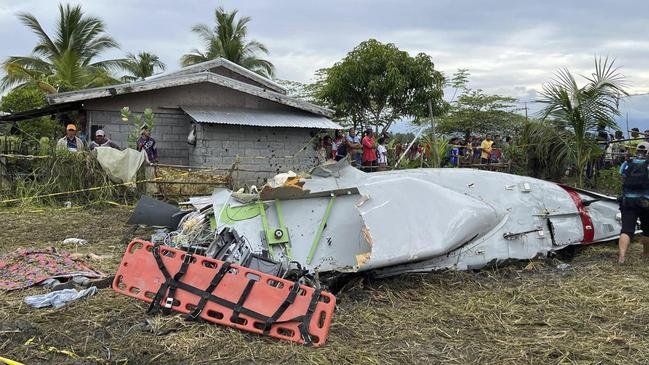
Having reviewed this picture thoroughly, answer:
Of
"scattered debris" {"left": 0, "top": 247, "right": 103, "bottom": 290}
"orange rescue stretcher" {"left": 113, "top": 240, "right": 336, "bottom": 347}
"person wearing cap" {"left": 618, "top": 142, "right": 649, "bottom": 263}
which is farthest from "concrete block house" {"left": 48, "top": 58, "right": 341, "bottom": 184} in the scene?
"orange rescue stretcher" {"left": 113, "top": 240, "right": 336, "bottom": 347}

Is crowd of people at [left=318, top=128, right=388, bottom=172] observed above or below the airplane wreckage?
above

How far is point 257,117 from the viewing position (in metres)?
14.8

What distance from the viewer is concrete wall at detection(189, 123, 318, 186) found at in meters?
14.0

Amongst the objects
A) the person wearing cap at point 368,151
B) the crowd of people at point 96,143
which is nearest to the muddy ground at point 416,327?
the crowd of people at point 96,143

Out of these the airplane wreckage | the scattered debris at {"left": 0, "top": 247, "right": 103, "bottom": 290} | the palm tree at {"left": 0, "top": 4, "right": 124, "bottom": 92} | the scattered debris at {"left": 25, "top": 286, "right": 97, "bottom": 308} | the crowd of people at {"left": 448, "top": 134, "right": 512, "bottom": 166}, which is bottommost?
the scattered debris at {"left": 25, "top": 286, "right": 97, "bottom": 308}

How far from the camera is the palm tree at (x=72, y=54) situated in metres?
25.1

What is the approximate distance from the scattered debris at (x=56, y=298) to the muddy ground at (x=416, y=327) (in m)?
0.08

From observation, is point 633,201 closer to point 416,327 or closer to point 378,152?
point 416,327

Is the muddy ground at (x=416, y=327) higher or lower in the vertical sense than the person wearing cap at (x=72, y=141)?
lower

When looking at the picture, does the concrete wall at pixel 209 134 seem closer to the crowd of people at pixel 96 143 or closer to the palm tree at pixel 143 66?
the crowd of people at pixel 96 143

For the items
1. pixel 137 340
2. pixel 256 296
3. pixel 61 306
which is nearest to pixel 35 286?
pixel 61 306

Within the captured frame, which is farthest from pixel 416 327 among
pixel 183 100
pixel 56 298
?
pixel 183 100

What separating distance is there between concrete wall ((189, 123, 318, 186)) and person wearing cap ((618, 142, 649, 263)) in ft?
27.8

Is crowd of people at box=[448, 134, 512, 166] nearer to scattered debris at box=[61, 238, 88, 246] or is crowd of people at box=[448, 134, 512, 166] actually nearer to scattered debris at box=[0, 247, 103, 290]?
scattered debris at box=[61, 238, 88, 246]
